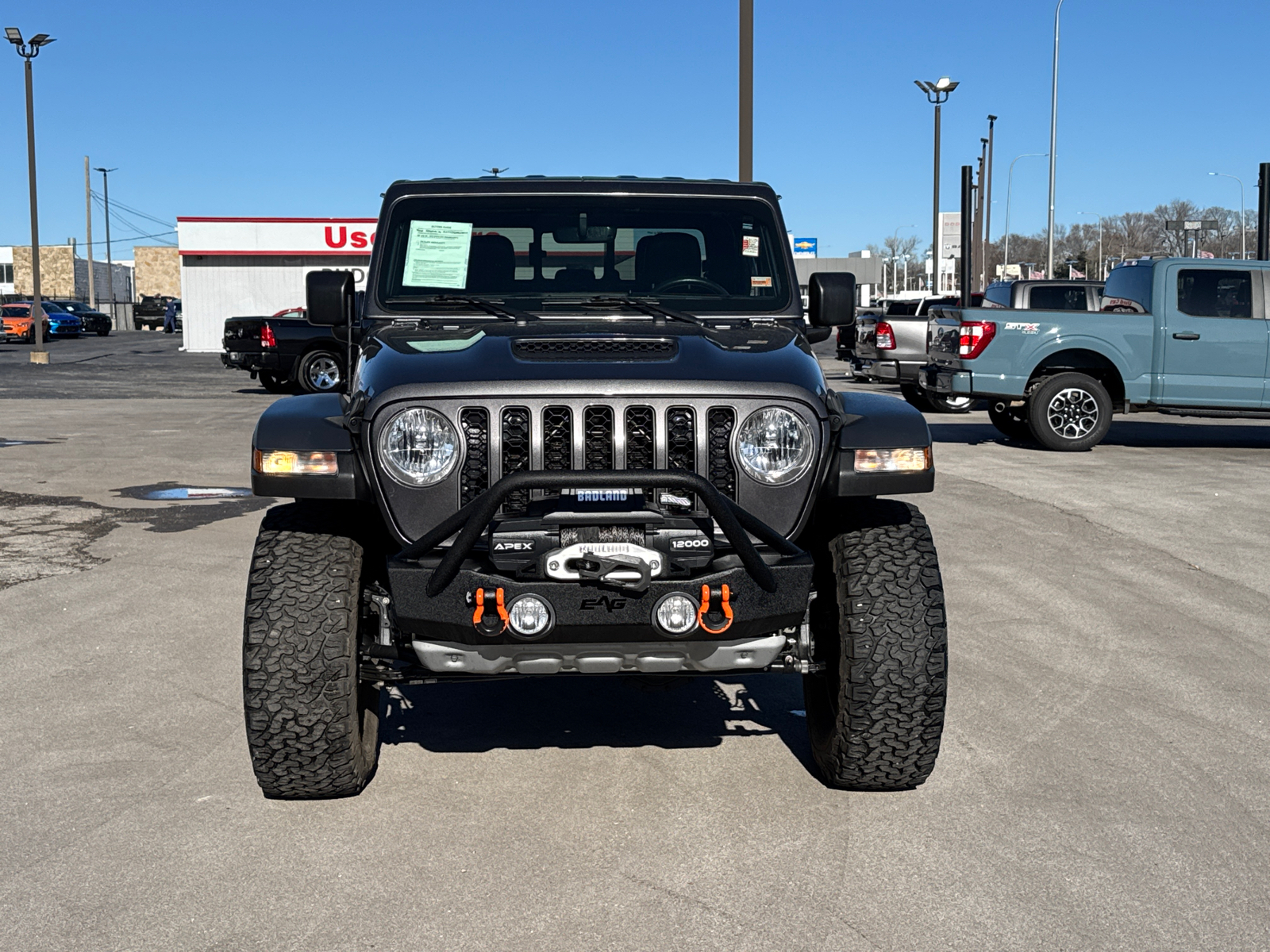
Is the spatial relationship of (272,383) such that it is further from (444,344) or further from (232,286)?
(232,286)

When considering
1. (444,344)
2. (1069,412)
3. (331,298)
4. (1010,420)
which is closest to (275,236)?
(1010,420)

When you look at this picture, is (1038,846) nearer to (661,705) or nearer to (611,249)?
(661,705)

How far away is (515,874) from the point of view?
369 cm

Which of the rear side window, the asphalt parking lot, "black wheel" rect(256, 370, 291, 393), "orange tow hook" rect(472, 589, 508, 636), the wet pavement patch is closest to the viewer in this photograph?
the asphalt parking lot

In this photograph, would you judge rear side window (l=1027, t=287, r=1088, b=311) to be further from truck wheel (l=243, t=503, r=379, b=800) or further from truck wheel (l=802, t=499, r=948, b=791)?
truck wheel (l=243, t=503, r=379, b=800)

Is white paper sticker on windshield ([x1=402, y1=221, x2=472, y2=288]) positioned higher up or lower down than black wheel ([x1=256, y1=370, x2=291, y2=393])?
higher up

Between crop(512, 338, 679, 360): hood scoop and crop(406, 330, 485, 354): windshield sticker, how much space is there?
199 mm

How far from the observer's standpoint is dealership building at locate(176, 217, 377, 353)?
47.5m

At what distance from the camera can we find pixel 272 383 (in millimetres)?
25766

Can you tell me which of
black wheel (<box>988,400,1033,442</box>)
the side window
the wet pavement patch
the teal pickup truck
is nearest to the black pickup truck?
black wheel (<box>988,400,1033,442</box>)

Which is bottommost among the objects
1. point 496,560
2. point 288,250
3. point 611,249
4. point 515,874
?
point 515,874

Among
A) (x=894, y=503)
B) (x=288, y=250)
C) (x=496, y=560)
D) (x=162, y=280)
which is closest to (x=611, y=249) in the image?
(x=894, y=503)

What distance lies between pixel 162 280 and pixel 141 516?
9952 centimetres

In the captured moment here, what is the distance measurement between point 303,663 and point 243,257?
46958 millimetres
